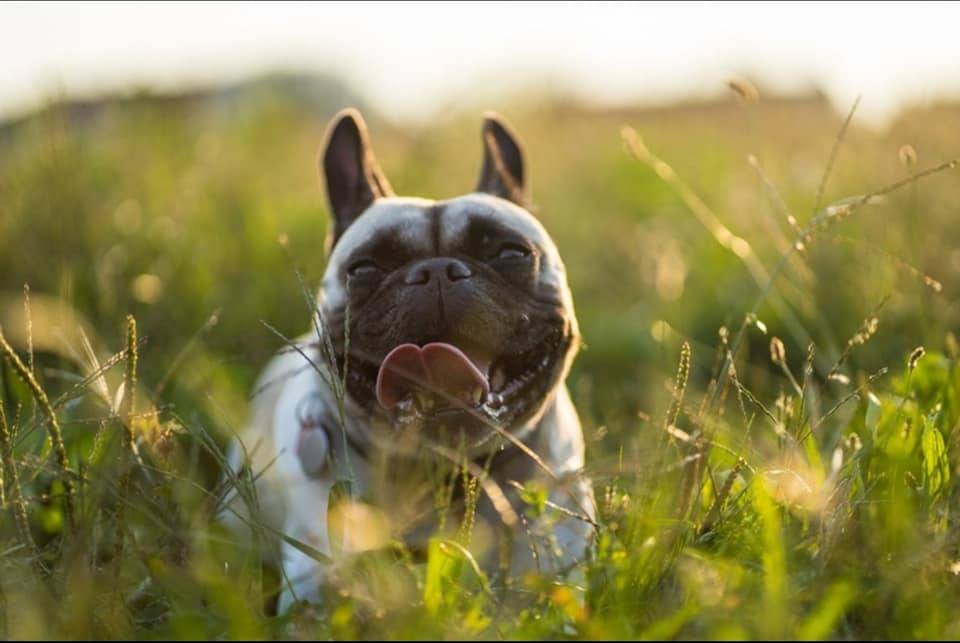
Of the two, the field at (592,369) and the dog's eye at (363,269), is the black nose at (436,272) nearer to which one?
the dog's eye at (363,269)

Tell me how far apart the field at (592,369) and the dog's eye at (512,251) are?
398mm

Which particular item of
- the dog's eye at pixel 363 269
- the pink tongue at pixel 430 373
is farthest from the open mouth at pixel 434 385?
the dog's eye at pixel 363 269

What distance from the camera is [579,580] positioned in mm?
2264

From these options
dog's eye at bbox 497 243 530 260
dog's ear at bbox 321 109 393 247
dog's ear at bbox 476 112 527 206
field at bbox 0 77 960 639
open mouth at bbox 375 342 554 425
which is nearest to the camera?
field at bbox 0 77 960 639

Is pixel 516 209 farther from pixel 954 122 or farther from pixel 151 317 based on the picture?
pixel 954 122

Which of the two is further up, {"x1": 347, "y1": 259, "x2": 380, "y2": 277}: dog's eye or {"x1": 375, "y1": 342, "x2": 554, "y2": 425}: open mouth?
{"x1": 347, "y1": 259, "x2": 380, "y2": 277}: dog's eye

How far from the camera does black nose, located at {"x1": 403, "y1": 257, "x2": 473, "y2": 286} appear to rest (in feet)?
8.91

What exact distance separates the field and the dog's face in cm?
24

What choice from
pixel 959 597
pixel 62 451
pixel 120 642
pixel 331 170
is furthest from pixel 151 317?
pixel 959 597

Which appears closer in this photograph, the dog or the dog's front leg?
the dog

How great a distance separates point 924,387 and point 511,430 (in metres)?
1.05

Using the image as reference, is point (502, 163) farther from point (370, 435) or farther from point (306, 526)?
point (306, 526)

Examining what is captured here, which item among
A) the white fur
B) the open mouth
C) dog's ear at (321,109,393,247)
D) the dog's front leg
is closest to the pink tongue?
the open mouth

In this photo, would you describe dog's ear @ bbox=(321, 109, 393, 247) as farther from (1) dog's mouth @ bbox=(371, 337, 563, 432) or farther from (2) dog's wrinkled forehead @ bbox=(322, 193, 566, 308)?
(1) dog's mouth @ bbox=(371, 337, 563, 432)
